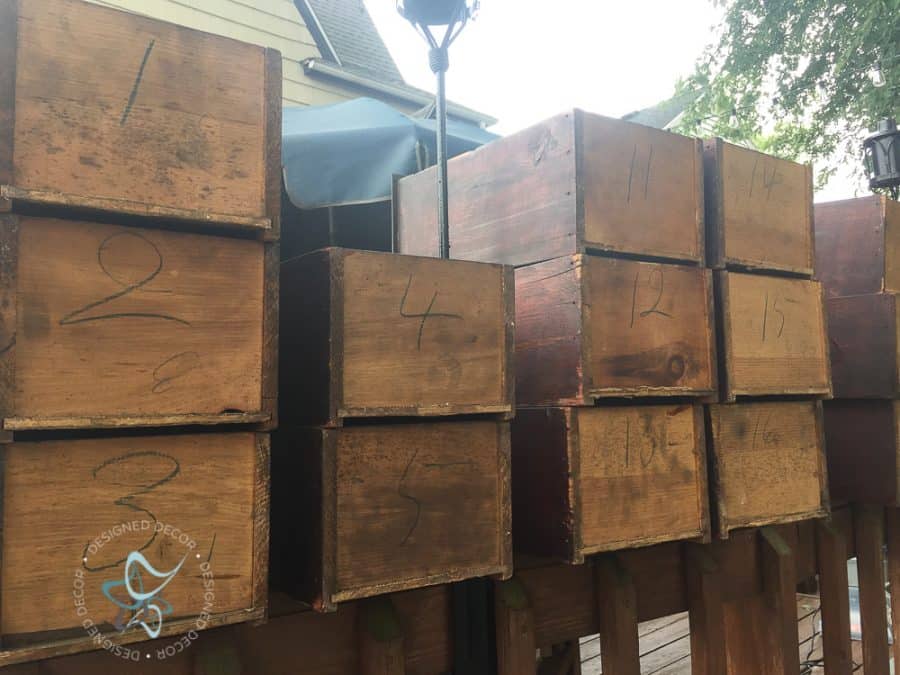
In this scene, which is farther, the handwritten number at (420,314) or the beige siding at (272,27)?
the beige siding at (272,27)

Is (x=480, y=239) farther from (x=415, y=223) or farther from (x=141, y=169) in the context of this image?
(x=141, y=169)

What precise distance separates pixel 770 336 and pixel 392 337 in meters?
1.50

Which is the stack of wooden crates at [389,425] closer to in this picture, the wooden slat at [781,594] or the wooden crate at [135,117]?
the wooden crate at [135,117]

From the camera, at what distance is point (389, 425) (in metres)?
2.03

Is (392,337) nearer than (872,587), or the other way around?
(392,337)

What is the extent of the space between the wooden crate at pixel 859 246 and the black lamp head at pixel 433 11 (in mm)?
2020

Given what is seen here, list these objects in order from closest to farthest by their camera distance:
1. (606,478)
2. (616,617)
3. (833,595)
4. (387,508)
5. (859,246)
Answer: (387,508) → (606,478) → (616,617) → (833,595) → (859,246)


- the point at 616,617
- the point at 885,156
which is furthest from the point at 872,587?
the point at 885,156

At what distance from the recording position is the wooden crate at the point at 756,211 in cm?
276

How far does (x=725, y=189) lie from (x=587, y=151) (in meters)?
0.61

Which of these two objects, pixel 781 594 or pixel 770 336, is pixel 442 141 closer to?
pixel 770 336

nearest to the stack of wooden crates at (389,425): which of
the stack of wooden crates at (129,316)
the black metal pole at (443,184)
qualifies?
the stack of wooden crates at (129,316)

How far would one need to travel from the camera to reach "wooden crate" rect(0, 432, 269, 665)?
1575 mm

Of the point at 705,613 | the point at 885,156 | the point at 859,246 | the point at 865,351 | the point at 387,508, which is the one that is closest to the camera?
the point at 387,508
